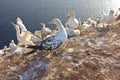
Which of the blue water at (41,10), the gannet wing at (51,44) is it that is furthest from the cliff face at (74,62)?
the blue water at (41,10)

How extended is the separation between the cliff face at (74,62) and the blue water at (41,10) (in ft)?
63.8

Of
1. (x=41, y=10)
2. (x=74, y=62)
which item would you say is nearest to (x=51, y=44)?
(x=74, y=62)

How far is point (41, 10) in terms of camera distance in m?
39.1

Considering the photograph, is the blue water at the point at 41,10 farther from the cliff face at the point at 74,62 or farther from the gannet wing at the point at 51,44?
the gannet wing at the point at 51,44

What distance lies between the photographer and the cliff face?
1071 cm

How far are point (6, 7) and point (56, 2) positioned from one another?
22.4 feet

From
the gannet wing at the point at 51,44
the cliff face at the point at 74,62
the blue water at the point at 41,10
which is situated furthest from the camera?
the blue water at the point at 41,10

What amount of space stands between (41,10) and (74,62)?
28172mm

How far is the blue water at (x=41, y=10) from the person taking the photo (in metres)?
34.8

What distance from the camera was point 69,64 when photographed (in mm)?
11297

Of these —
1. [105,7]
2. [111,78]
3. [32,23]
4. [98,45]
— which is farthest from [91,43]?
[105,7]

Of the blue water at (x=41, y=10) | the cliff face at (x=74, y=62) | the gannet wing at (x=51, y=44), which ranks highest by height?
the blue water at (x=41, y=10)

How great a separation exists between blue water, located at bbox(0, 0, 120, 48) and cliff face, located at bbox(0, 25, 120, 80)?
19437mm

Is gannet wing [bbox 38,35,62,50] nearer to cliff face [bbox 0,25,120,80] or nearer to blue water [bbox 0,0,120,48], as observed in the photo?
cliff face [bbox 0,25,120,80]
